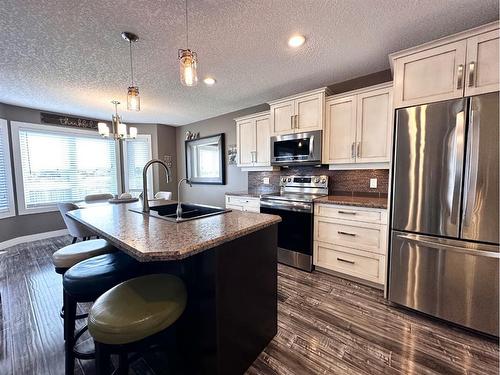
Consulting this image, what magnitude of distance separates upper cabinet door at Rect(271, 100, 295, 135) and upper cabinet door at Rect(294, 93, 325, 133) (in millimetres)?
78

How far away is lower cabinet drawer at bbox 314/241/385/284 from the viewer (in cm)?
231

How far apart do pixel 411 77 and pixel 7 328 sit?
4.04 meters

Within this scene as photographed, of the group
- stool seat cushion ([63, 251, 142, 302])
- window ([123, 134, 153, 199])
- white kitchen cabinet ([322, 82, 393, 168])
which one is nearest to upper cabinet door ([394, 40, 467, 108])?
white kitchen cabinet ([322, 82, 393, 168])

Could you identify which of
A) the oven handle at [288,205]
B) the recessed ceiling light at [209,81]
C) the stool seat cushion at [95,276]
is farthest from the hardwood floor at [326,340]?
the recessed ceiling light at [209,81]

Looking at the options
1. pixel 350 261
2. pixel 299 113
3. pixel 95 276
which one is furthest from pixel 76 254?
pixel 299 113

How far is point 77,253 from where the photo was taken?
163 cm

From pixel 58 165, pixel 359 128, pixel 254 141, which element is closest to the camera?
pixel 359 128

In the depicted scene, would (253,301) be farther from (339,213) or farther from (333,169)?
(333,169)

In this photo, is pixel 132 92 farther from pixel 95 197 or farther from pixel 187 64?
pixel 95 197

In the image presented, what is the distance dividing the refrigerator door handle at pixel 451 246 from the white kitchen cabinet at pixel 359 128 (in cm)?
91

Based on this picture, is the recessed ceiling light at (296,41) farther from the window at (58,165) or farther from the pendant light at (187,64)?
the window at (58,165)

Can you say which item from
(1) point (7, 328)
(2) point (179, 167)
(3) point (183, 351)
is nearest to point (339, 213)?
(3) point (183, 351)

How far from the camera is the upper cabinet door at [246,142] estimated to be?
12.0 feet

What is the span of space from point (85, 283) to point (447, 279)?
2614 millimetres
